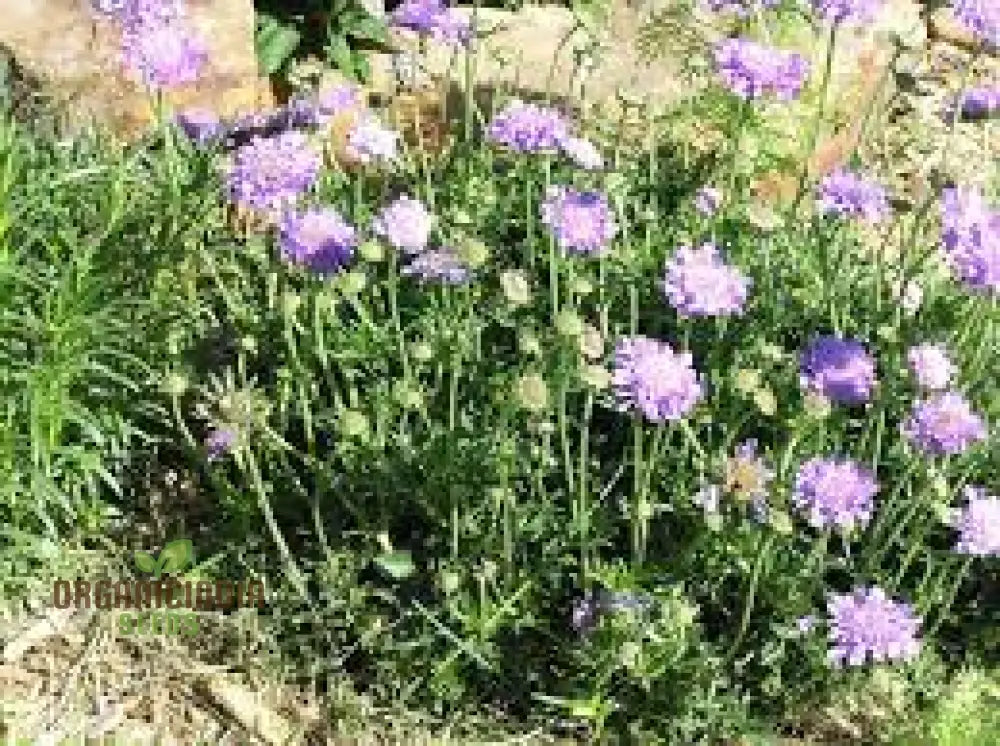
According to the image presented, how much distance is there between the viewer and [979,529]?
3023mm

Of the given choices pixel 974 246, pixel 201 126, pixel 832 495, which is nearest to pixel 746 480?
pixel 832 495

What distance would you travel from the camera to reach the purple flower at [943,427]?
9.67 feet

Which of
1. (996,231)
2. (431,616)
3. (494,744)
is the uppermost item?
(996,231)

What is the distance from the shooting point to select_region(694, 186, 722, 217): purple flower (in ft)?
12.1

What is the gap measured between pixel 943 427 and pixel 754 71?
2.18 ft

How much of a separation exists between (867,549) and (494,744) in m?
0.64

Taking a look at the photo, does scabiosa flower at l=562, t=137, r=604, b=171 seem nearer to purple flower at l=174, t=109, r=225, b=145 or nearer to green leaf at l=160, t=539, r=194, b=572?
purple flower at l=174, t=109, r=225, b=145

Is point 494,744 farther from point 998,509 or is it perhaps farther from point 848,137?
point 848,137

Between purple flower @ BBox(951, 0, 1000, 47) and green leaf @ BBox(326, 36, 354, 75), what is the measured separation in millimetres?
1444

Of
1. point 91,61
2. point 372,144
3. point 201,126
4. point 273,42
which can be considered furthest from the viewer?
point 273,42

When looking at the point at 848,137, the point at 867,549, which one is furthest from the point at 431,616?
the point at 848,137

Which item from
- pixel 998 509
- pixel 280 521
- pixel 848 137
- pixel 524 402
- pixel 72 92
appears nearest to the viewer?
pixel 524 402

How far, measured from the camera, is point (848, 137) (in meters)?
4.51

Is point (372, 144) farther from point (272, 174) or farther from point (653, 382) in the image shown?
point (653, 382)
